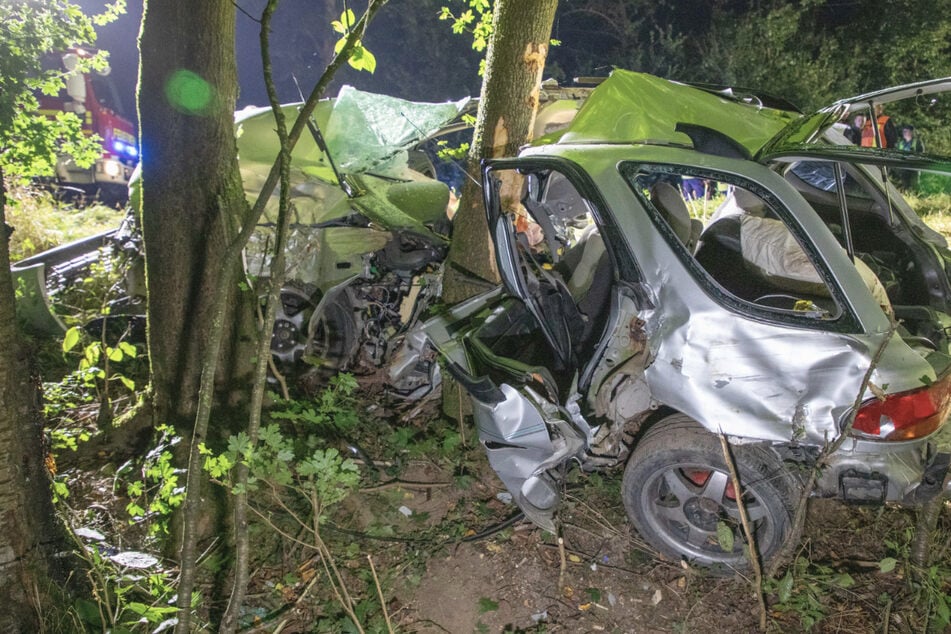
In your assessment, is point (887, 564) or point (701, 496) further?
point (701, 496)

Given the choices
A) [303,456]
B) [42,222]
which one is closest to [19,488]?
[303,456]

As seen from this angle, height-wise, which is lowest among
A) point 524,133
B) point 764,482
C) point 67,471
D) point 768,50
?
point 67,471

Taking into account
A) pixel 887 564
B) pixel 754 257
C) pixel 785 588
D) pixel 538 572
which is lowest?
pixel 538 572

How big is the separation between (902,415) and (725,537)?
87 cm

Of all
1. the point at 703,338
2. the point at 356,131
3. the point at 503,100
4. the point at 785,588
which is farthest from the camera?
the point at 356,131

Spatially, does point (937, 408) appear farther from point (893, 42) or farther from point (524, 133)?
point (893, 42)

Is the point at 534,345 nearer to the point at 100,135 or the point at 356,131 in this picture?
the point at 356,131

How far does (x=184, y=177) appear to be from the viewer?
9.70 ft

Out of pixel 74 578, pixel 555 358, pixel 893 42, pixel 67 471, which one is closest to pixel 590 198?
pixel 555 358

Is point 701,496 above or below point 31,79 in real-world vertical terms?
below

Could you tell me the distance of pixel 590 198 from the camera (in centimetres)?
256

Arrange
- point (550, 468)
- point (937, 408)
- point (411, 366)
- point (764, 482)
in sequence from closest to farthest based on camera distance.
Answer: point (937, 408) → point (764, 482) → point (550, 468) → point (411, 366)

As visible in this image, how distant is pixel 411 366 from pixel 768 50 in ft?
38.2

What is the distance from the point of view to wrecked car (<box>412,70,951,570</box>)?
225 cm
